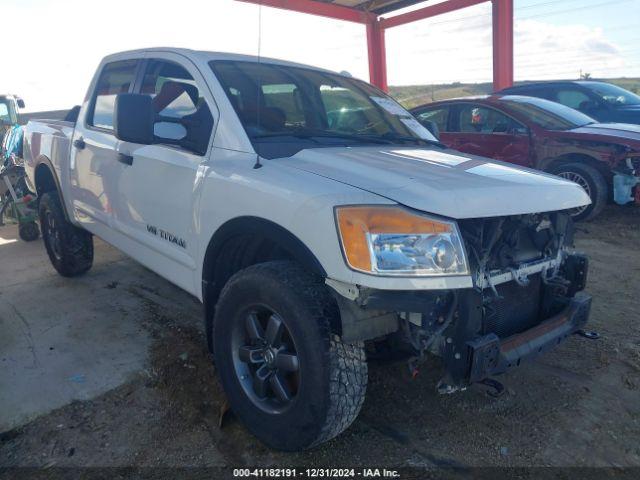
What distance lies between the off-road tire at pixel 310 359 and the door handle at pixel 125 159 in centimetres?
147

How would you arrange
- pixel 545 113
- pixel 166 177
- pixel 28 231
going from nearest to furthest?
pixel 166 177
pixel 28 231
pixel 545 113

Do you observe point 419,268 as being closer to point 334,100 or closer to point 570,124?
point 334,100

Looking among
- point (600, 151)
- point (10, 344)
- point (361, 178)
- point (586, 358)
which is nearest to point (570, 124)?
point (600, 151)

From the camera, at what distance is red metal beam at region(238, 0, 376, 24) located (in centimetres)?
1057

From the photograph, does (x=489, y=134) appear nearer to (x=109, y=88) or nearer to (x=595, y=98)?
(x=595, y=98)

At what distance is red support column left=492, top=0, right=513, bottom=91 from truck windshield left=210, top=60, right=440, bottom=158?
8.34 m

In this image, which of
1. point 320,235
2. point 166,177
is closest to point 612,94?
point 166,177

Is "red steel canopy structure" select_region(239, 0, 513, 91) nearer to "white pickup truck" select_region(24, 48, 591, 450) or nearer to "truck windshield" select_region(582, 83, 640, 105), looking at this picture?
"truck windshield" select_region(582, 83, 640, 105)

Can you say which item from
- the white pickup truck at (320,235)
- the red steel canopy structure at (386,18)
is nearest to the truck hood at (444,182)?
the white pickup truck at (320,235)

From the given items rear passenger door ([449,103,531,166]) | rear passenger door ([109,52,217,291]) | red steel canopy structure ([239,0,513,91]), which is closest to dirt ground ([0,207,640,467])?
rear passenger door ([109,52,217,291])

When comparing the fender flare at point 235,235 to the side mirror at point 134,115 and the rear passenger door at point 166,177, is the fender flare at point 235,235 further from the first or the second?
the side mirror at point 134,115

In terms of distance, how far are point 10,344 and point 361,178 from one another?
9.59 feet

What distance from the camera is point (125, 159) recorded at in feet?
11.4

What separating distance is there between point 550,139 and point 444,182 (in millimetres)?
5422
